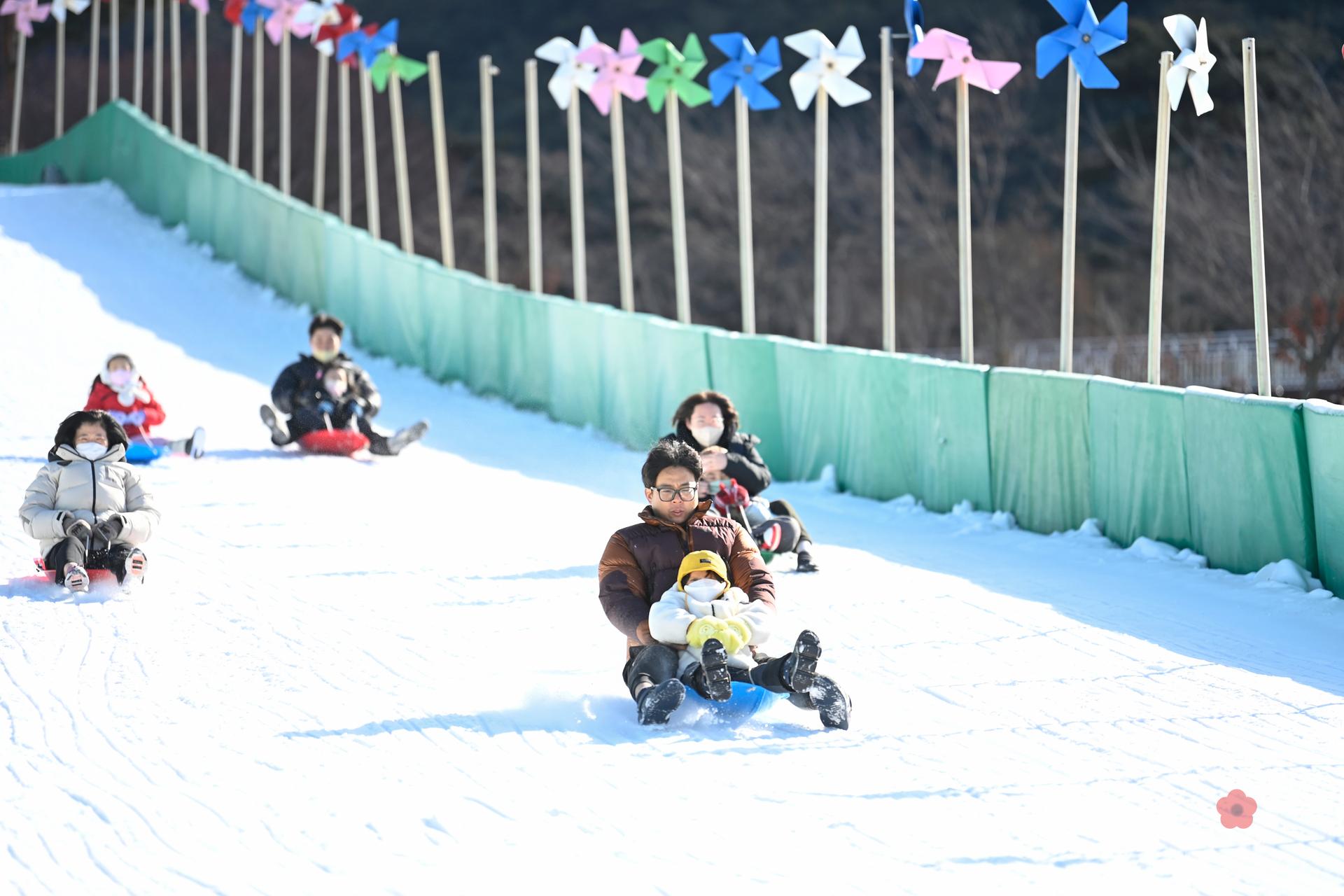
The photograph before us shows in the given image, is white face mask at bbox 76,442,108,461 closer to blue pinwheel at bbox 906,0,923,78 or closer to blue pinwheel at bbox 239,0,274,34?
blue pinwheel at bbox 906,0,923,78

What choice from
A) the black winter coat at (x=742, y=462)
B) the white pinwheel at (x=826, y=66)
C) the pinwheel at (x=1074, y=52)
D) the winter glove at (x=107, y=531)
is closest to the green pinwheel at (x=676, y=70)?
the white pinwheel at (x=826, y=66)

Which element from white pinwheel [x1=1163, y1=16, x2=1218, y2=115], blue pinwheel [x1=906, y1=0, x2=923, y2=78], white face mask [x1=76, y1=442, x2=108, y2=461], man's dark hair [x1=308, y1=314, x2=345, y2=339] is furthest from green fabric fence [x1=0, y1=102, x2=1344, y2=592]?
white face mask [x1=76, y1=442, x2=108, y2=461]

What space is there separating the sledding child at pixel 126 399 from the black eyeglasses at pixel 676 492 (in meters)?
6.86

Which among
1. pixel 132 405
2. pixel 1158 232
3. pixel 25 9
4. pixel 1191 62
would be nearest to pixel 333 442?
pixel 132 405

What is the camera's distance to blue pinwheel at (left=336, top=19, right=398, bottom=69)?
22109 millimetres

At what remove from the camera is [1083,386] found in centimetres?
1062

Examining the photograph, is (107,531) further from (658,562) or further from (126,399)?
(126,399)

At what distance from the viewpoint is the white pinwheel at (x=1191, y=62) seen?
1009cm

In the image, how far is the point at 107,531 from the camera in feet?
26.8

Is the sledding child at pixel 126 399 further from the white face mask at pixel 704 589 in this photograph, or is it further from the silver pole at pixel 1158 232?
the white face mask at pixel 704 589

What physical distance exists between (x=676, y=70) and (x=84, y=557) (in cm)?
976

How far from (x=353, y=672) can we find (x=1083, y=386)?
5415 millimetres

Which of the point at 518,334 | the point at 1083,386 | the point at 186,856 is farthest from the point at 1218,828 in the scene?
the point at 518,334

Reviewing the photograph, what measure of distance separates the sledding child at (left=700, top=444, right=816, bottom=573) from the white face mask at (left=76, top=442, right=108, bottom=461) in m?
2.87
